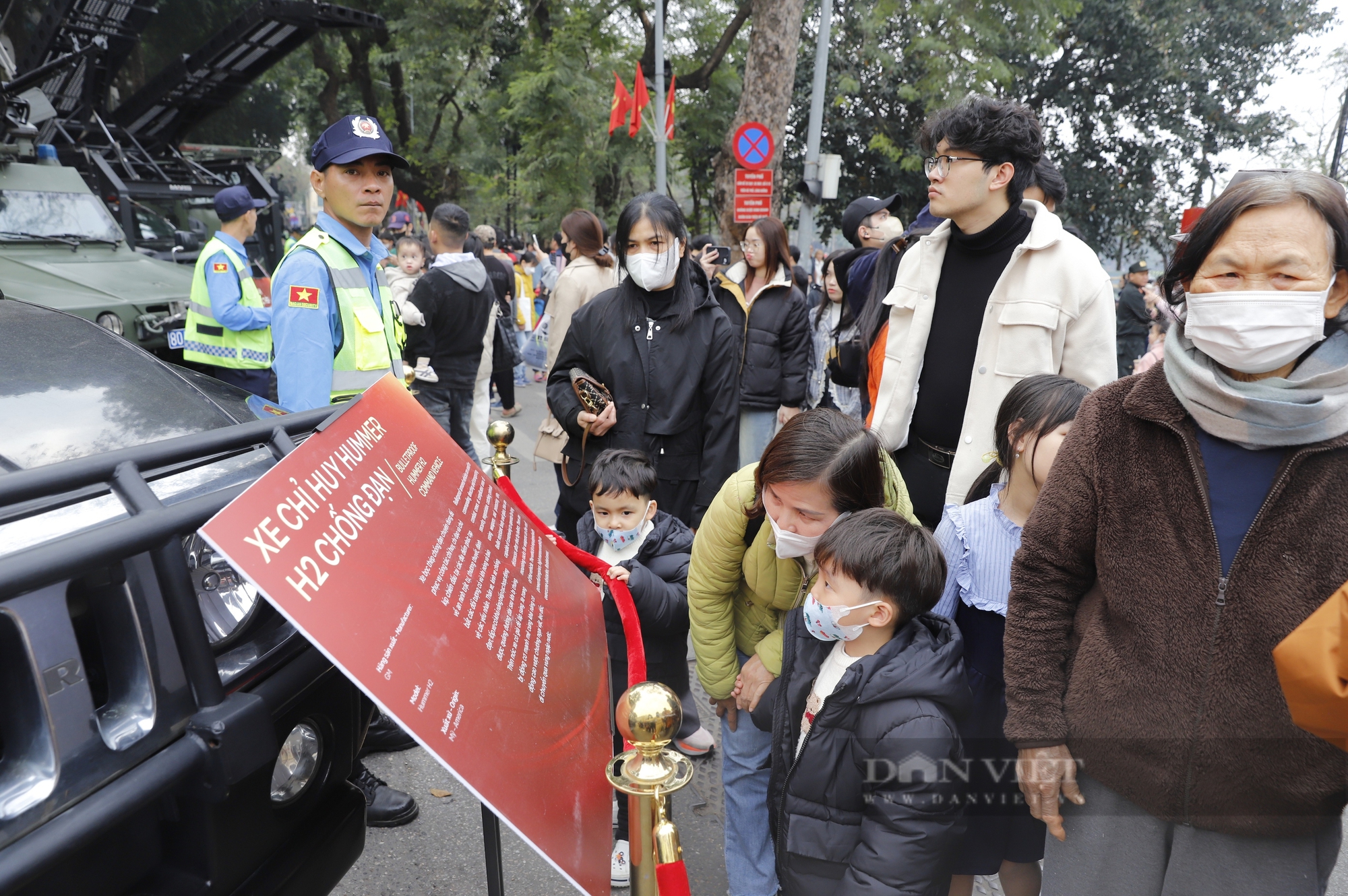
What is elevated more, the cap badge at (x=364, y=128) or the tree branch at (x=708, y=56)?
the tree branch at (x=708, y=56)

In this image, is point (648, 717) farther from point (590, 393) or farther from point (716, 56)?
point (716, 56)

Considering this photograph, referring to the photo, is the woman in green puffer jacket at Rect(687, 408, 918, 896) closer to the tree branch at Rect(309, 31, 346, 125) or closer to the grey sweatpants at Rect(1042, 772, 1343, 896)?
the grey sweatpants at Rect(1042, 772, 1343, 896)

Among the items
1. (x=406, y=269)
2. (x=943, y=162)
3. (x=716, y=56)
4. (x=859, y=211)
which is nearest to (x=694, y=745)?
(x=943, y=162)

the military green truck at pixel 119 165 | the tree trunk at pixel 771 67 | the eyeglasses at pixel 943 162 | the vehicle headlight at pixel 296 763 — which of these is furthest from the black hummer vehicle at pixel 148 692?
the tree trunk at pixel 771 67

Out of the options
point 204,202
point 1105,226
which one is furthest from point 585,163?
point 1105,226

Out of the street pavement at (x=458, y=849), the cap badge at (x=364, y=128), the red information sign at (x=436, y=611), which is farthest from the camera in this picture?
the cap badge at (x=364, y=128)

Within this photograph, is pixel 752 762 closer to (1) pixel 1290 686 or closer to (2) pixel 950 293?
(1) pixel 1290 686

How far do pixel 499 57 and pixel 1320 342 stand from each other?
68.0ft

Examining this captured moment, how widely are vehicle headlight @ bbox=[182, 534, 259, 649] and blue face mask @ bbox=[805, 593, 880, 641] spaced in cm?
113

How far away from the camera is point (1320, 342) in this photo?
1.42 metres

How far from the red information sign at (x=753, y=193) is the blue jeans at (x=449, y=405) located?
5091 millimetres

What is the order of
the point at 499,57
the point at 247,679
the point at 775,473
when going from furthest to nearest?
the point at 499,57
the point at 775,473
the point at 247,679

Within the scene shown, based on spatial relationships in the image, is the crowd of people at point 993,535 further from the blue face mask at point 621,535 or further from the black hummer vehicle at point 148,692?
the black hummer vehicle at point 148,692

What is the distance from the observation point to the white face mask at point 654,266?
325cm
